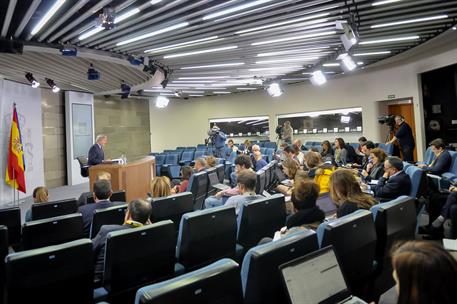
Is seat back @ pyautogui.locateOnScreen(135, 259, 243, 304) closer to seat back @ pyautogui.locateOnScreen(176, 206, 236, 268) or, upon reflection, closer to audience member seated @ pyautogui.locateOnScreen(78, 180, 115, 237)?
seat back @ pyautogui.locateOnScreen(176, 206, 236, 268)

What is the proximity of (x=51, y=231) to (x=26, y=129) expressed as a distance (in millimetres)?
8113

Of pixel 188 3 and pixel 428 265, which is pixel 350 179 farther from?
pixel 188 3

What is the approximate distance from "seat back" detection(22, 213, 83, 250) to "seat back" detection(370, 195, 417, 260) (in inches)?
97.6

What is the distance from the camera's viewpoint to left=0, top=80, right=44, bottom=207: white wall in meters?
8.55

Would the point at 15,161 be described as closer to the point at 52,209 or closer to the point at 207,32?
Result: the point at 52,209

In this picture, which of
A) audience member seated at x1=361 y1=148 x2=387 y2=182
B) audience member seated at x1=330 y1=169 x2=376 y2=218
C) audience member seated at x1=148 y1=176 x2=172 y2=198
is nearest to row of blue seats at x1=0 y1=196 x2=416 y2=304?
audience member seated at x1=330 y1=169 x2=376 y2=218

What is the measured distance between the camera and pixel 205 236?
102 inches

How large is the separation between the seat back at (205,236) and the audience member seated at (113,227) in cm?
33

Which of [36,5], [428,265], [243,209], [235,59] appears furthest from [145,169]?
[428,265]

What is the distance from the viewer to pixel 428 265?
3.55 ft

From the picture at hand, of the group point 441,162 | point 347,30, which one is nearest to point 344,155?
point 441,162

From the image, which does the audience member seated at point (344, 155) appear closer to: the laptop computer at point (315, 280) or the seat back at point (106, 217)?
the seat back at point (106, 217)

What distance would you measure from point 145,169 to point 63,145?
5.51 meters

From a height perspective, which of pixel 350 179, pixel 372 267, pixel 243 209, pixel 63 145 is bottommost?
pixel 372 267
